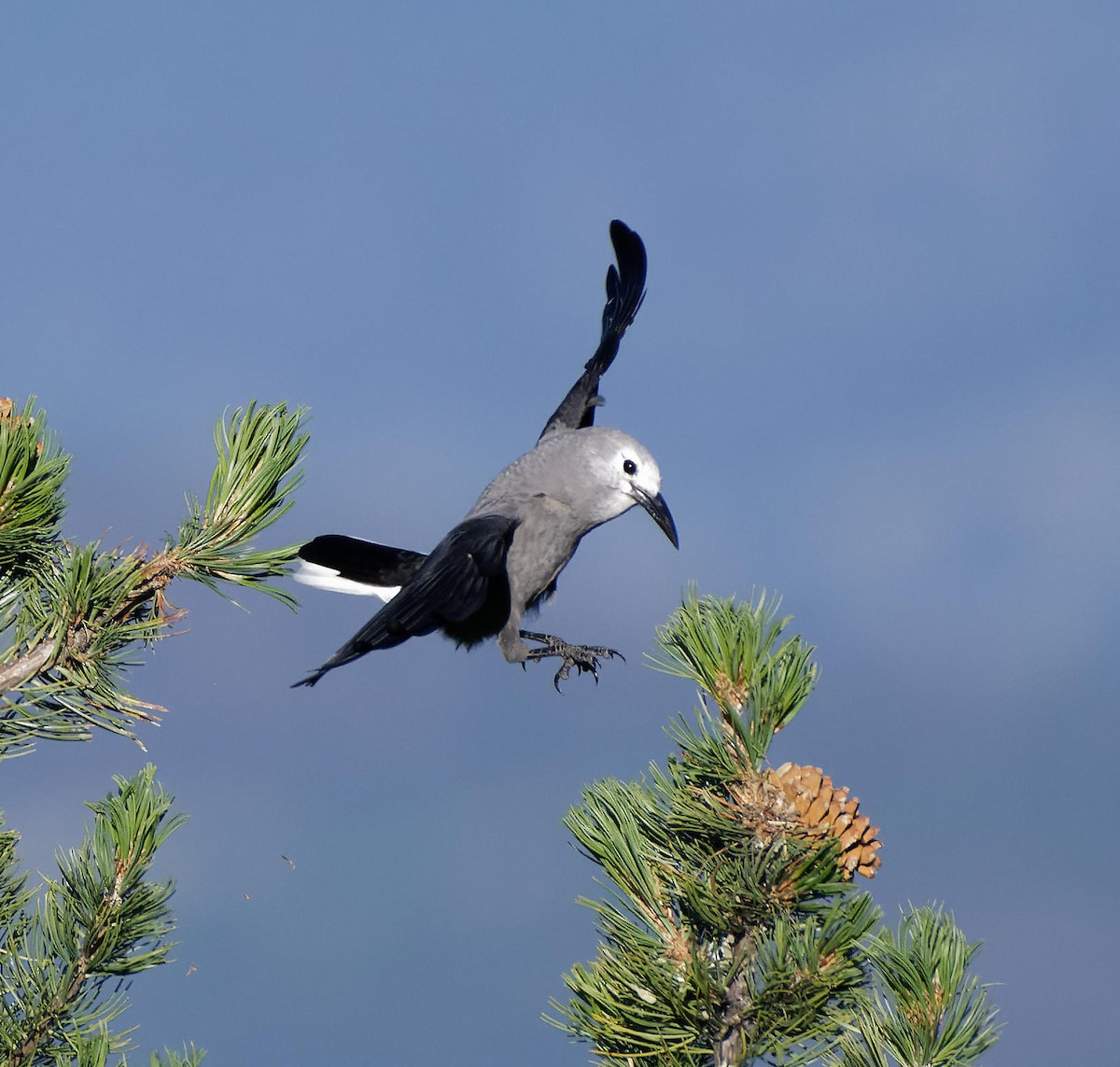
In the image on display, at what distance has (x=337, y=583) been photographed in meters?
5.55

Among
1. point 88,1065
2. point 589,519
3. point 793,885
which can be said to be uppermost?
point 589,519

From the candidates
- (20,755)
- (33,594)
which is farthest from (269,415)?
(20,755)

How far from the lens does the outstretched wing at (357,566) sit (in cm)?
527

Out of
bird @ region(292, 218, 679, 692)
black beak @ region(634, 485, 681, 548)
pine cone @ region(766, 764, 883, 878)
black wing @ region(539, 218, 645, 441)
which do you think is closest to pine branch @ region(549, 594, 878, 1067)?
pine cone @ region(766, 764, 883, 878)

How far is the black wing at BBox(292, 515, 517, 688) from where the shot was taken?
148 inches

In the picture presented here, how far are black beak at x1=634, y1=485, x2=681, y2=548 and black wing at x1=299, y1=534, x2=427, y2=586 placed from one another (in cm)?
104

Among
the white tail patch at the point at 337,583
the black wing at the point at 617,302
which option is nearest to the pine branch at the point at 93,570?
the white tail patch at the point at 337,583

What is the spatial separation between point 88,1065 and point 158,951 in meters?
0.43

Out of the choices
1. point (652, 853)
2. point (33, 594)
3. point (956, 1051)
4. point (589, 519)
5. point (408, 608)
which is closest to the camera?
point (956, 1051)

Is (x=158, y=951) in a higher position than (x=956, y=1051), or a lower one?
lower

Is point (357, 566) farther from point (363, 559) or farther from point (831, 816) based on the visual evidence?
point (831, 816)

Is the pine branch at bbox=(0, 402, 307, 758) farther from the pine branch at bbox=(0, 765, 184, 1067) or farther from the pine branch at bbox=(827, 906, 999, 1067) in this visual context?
the pine branch at bbox=(827, 906, 999, 1067)

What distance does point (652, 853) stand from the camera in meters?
2.63

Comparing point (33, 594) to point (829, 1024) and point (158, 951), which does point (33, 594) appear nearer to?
point (158, 951)
